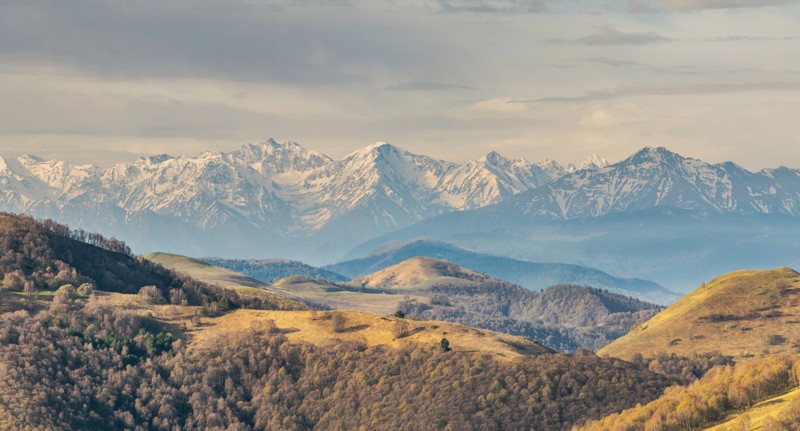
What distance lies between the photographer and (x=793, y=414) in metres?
197

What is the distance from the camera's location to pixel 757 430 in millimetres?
197000

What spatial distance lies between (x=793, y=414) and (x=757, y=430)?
271 inches
